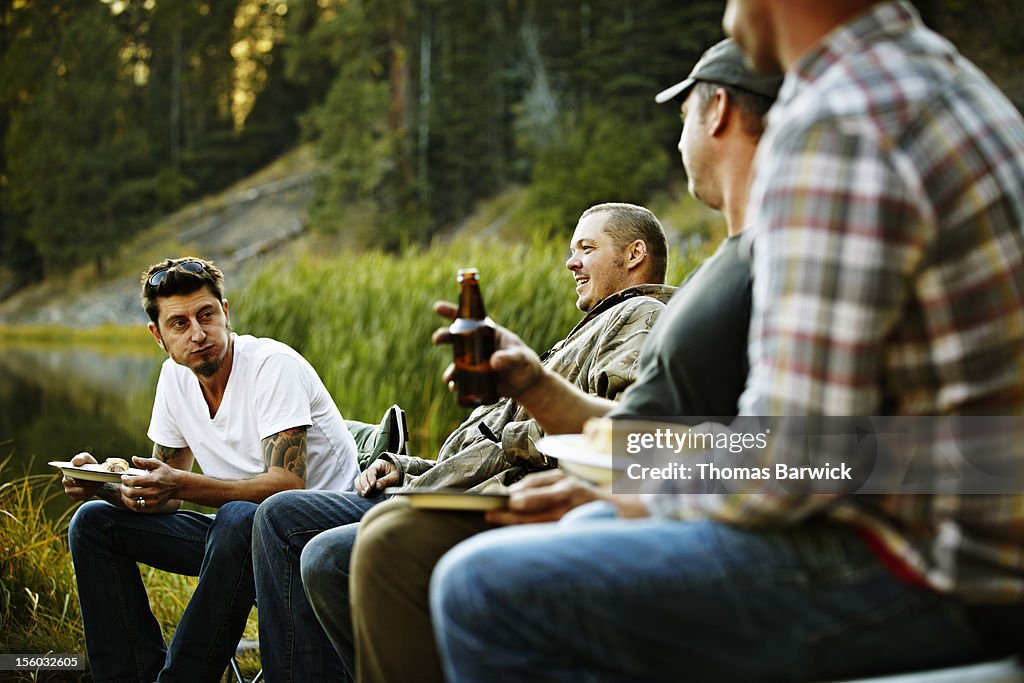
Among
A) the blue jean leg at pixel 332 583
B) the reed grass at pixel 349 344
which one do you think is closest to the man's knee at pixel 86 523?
the reed grass at pixel 349 344

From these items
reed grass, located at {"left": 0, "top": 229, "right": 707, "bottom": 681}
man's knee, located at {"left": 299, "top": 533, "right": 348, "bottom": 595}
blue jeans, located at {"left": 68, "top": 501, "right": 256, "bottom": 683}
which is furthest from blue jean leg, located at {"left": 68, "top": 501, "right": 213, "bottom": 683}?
man's knee, located at {"left": 299, "top": 533, "right": 348, "bottom": 595}

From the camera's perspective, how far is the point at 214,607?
7.57 feet

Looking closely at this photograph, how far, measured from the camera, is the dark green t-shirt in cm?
153

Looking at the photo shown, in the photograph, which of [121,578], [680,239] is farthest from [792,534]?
[680,239]

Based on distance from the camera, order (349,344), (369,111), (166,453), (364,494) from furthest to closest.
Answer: (369,111) < (349,344) < (166,453) < (364,494)

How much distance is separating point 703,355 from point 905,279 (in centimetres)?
47

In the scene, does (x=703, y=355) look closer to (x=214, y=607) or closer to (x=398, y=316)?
(x=214, y=607)

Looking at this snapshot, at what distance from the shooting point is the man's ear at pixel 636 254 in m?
2.59

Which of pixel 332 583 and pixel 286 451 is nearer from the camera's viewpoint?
pixel 332 583

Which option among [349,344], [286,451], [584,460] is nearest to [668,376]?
[584,460]

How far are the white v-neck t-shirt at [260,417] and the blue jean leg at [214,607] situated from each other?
0.94 ft

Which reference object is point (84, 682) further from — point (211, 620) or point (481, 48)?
point (481, 48)

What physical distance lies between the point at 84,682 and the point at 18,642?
39cm

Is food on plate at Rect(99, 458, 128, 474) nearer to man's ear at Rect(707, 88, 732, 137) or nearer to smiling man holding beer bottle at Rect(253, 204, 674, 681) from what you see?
smiling man holding beer bottle at Rect(253, 204, 674, 681)
